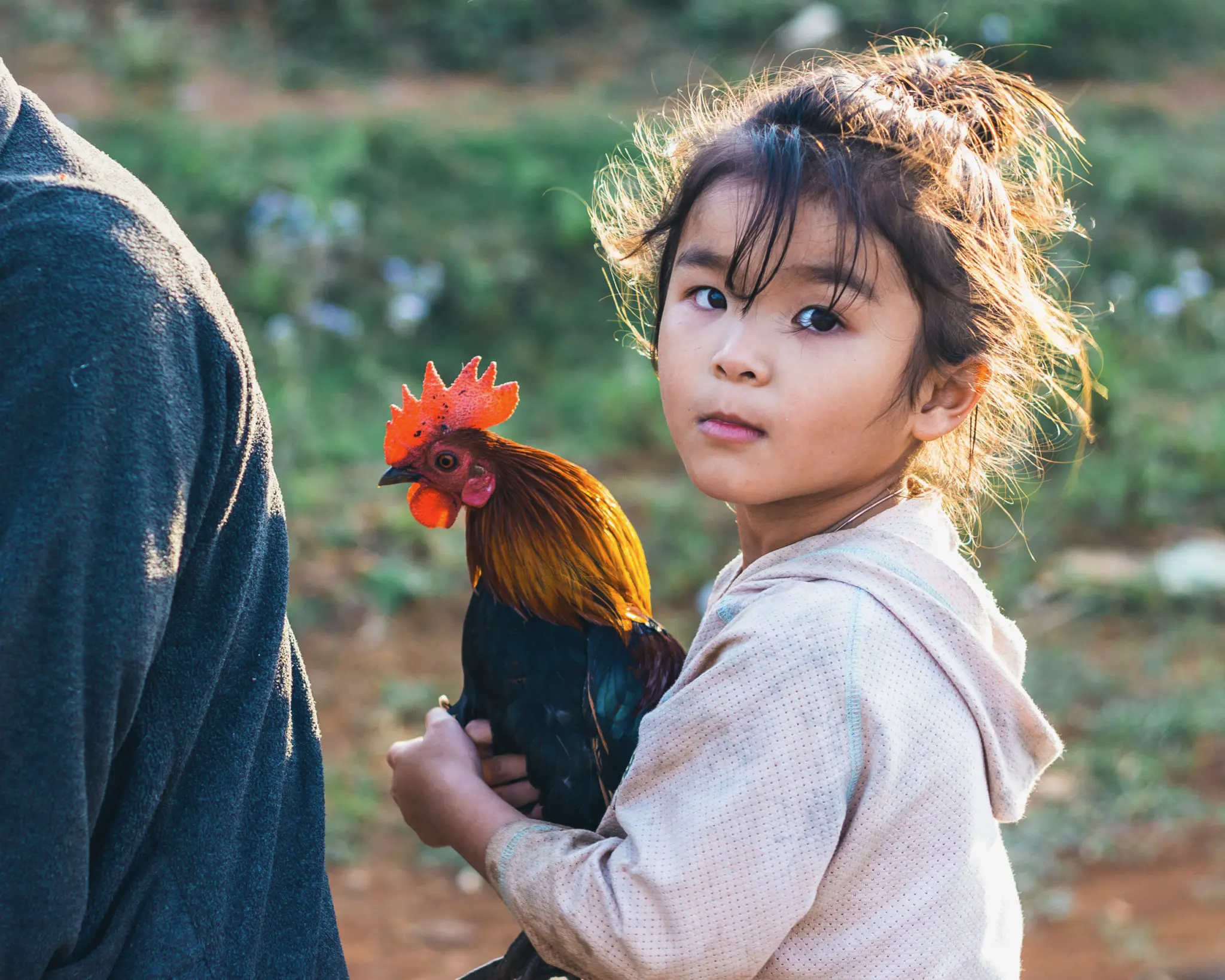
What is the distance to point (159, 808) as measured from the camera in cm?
134

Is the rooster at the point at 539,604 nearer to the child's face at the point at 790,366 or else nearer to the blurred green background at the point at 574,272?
the child's face at the point at 790,366

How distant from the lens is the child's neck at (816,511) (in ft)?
5.81

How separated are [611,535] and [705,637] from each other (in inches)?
18.5

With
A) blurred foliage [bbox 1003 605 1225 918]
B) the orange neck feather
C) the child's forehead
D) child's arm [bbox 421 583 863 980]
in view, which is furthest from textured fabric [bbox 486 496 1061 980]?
blurred foliage [bbox 1003 605 1225 918]

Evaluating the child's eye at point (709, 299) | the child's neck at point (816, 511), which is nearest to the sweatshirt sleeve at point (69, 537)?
the child's eye at point (709, 299)

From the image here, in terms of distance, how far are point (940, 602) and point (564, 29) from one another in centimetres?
956

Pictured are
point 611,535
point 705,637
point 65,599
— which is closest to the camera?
point 65,599

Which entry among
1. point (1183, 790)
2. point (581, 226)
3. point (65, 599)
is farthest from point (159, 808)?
point (581, 226)

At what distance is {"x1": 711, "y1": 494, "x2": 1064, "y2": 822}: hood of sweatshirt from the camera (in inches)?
62.6

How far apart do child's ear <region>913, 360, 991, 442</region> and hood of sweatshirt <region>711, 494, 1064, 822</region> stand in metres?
0.10

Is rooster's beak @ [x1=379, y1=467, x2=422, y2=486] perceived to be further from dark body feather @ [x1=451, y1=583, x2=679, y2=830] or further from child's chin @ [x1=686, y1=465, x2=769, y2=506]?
child's chin @ [x1=686, y1=465, x2=769, y2=506]

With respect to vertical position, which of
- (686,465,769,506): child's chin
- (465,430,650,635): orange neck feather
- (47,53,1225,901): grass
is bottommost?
(47,53,1225,901): grass

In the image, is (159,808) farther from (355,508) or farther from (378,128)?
(378,128)

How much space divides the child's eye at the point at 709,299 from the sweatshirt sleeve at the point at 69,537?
708mm
